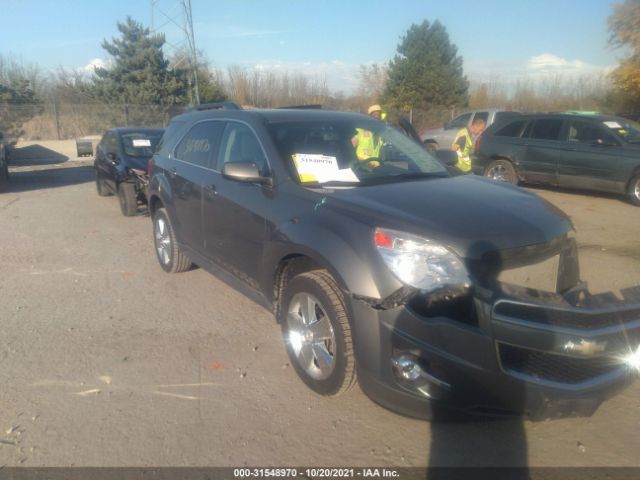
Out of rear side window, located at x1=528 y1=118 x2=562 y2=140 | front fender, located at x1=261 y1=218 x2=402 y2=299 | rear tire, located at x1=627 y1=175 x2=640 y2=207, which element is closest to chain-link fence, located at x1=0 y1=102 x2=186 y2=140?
rear side window, located at x1=528 y1=118 x2=562 y2=140

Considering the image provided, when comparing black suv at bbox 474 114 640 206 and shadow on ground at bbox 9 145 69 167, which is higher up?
black suv at bbox 474 114 640 206

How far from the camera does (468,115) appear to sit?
17.5m

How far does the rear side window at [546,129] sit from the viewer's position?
11.0m

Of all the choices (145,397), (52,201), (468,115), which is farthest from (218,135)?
(468,115)

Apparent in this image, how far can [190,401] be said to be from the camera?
134 inches

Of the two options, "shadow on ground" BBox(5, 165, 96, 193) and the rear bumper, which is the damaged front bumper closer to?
the rear bumper

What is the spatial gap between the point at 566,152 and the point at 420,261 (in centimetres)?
922

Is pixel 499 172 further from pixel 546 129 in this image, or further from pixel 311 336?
pixel 311 336

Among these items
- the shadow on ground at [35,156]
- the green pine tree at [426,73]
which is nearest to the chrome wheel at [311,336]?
the shadow on ground at [35,156]

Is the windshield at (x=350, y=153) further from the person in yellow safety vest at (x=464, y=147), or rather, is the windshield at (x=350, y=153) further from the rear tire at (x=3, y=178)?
the rear tire at (x=3, y=178)

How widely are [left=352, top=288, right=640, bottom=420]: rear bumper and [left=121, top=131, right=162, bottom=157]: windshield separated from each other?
8398 millimetres

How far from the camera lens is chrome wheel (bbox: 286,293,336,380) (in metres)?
3.26

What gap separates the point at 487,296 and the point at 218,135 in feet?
9.83

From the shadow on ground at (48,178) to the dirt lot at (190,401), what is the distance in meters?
8.98
